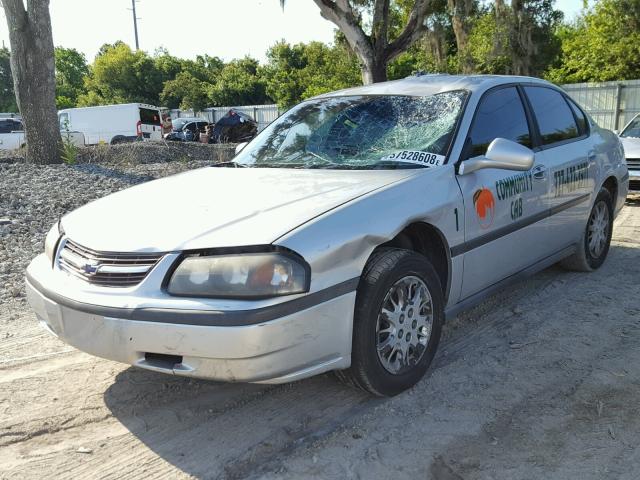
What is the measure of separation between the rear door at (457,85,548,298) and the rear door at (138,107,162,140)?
83.0 ft

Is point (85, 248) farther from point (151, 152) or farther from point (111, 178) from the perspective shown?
point (151, 152)

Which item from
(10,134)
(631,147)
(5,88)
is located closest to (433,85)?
(631,147)

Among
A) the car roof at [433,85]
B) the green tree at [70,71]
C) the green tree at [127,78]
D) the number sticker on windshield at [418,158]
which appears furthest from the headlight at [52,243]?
the green tree at [70,71]

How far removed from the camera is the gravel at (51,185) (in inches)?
233

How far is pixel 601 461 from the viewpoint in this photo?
251 cm

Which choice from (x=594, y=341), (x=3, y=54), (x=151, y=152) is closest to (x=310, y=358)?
(x=594, y=341)

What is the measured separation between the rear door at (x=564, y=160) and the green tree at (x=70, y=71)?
201 ft

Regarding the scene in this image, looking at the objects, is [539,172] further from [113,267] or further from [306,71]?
[306,71]

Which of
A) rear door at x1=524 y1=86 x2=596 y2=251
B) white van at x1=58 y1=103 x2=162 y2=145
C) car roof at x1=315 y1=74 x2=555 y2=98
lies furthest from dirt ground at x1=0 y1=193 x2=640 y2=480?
white van at x1=58 y1=103 x2=162 y2=145

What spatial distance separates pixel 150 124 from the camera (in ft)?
93.0

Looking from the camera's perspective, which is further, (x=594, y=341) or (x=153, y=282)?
(x=594, y=341)

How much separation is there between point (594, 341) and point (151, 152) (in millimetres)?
10660

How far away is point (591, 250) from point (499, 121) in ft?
6.08

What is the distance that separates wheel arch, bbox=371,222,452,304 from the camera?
3.20 metres
